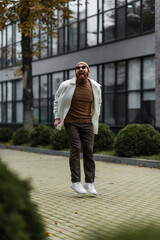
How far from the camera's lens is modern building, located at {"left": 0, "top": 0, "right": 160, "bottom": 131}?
59.5 feet

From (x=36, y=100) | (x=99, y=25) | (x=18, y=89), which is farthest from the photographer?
(x=18, y=89)

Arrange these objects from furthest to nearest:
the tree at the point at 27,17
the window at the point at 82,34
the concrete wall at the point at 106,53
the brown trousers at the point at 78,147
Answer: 1. the window at the point at 82,34
2. the concrete wall at the point at 106,53
3. the tree at the point at 27,17
4. the brown trousers at the point at 78,147

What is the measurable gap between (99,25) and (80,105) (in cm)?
1521

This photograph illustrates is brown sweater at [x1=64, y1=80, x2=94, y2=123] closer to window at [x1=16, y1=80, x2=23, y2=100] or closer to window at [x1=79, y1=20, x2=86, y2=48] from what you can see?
window at [x1=79, y1=20, x2=86, y2=48]

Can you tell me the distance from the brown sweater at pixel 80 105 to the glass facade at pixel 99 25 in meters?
12.1

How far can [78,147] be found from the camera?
6.55 m

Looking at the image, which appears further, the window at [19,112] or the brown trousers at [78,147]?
the window at [19,112]

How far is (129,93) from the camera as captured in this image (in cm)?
1931

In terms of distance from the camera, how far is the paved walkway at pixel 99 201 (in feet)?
15.5

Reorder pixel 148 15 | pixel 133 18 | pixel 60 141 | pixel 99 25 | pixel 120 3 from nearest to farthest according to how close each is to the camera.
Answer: pixel 60 141 < pixel 148 15 < pixel 133 18 < pixel 120 3 < pixel 99 25

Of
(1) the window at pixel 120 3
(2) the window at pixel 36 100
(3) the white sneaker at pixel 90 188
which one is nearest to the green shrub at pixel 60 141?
(1) the window at pixel 120 3

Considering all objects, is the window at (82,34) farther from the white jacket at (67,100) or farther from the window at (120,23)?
the white jacket at (67,100)

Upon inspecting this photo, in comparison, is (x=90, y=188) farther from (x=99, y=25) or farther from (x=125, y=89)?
(x=99, y=25)

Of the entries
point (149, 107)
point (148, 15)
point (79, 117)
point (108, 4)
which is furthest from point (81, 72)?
point (108, 4)
